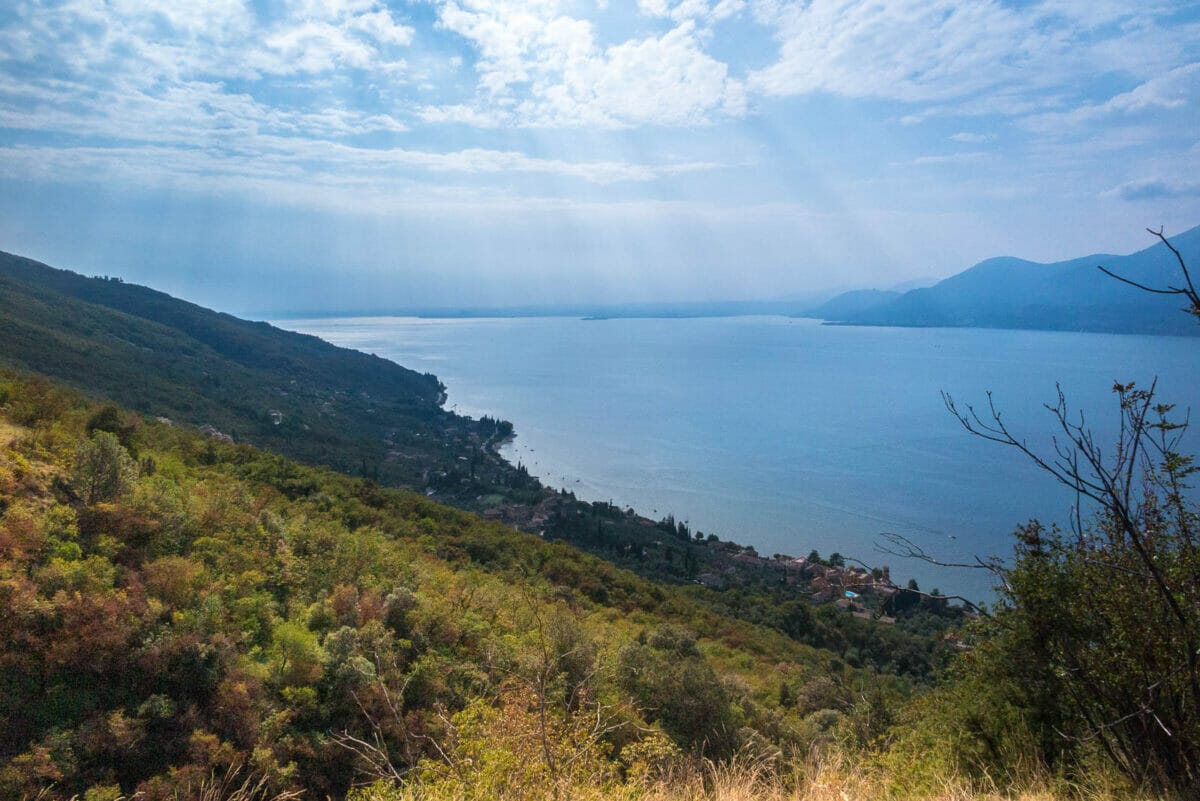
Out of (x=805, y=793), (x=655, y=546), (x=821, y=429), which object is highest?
(x=805, y=793)

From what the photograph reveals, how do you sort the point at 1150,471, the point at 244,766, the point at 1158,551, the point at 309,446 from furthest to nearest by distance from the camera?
the point at 309,446
the point at 244,766
the point at 1158,551
the point at 1150,471

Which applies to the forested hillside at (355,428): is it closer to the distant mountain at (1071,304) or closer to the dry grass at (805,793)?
the dry grass at (805,793)

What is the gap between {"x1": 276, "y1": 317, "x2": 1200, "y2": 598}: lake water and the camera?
37750 mm

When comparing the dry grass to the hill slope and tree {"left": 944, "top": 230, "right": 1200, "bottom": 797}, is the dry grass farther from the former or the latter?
the hill slope

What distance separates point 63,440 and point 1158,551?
12.5 metres

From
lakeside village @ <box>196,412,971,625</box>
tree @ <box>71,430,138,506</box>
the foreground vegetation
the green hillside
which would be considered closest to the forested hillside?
lakeside village @ <box>196,412,971,625</box>

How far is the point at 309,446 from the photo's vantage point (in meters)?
39.9

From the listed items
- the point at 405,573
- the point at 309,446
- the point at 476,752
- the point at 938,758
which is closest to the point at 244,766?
the point at 476,752

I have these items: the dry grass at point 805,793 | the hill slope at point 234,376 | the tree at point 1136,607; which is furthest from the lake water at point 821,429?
the hill slope at point 234,376

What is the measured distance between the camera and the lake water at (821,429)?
3775 centimetres

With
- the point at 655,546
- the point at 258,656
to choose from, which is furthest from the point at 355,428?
the point at 258,656

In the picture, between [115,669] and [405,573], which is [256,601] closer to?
[115,669]

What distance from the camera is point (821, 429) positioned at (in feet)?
207

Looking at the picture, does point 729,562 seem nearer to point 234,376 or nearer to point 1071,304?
point 234,376
